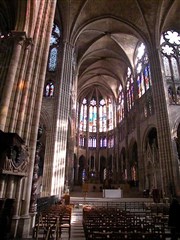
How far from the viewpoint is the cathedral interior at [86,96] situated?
6.98 m

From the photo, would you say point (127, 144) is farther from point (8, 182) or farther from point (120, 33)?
point (8, 182)

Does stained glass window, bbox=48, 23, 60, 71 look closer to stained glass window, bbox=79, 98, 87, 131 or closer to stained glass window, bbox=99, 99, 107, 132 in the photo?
stained glass window, bbox=79, 98, 87, 131

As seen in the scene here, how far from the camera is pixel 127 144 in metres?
27.9

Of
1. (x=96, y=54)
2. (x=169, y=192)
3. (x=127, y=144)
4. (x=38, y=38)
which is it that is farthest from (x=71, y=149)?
(x=38, y=38)

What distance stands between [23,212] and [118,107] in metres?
30.3

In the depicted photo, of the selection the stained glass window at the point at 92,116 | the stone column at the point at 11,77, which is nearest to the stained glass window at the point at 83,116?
the stained glass window at the point at 92,116

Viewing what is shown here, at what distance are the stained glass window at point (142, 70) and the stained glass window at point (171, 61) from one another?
2.30 meters

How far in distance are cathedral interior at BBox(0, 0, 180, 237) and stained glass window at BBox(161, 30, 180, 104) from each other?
12 centimetres

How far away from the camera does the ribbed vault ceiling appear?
2011cm

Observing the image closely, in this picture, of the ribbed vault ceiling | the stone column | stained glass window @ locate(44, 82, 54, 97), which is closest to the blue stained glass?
stained glass window @ locate(44, 82, 54, 97)

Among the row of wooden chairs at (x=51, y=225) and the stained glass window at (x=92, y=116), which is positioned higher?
the stained glass window at (x=92, y=116)

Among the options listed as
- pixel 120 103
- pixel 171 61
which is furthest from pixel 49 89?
pixel 120 103

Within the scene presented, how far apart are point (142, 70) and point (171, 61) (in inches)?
151

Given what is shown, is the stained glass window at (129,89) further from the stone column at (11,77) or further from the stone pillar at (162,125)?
the stone column at (11,77)
